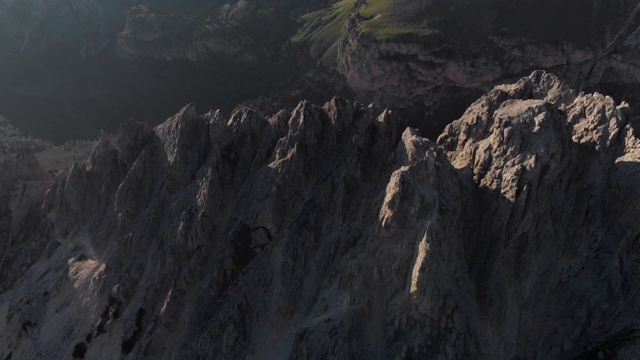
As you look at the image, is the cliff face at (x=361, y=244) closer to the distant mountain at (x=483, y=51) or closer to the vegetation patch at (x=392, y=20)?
the distant mountain at (x=483, y=51)

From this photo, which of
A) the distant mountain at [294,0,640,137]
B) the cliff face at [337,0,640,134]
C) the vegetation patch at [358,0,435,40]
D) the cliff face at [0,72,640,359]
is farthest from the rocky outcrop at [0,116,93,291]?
the vegetation patch at [358,0,435,40]

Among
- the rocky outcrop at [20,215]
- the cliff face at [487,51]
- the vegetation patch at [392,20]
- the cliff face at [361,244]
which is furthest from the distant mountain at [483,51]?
the rocky outcrop at [20,215]

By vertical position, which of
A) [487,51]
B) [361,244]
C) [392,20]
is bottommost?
[487,51]

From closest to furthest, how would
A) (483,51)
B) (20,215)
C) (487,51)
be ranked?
(20,215)
(487,51)
(483,51)

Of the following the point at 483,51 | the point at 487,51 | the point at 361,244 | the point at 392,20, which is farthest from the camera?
the point at 392,20

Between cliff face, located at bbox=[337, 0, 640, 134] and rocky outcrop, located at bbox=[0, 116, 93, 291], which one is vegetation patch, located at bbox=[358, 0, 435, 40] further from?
rocky outcrop, located at bbox=[0, 116, 93, 291]

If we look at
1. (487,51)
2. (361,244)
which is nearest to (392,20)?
(487,51)

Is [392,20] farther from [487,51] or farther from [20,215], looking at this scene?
[20,215]

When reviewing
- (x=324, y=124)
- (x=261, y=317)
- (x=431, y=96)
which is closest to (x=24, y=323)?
(x=261, y=317)

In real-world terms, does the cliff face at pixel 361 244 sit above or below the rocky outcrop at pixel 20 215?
below
